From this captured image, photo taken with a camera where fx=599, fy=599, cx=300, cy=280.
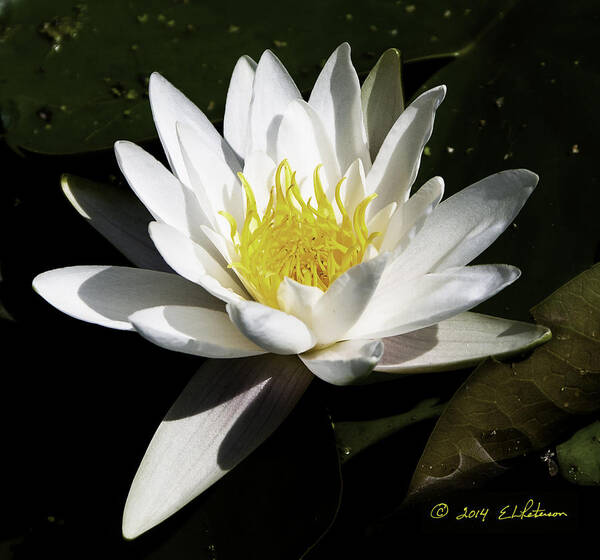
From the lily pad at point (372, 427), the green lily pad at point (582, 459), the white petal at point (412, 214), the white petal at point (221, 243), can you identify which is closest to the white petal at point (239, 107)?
the white petal at point (221, 243)

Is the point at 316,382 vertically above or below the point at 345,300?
below

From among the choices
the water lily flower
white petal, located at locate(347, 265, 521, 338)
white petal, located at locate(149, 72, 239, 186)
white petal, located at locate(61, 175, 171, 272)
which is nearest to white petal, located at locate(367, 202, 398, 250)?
the water lily flower

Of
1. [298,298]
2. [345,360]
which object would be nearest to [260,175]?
[298,298]

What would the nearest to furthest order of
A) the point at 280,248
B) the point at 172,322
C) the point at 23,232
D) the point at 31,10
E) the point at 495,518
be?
the point at 172,322 < the point at 280,248 < the point at 495,518 < the point at 23,232 < the point at 31,10

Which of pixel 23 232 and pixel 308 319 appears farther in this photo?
pixel 23 232

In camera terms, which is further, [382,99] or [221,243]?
[382,99]

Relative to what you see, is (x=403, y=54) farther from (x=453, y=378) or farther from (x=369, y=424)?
(x=369, y=424)

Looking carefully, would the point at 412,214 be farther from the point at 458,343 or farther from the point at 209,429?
the point at 209,429

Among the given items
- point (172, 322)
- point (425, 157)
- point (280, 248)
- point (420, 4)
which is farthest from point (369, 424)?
point (420, 4)
